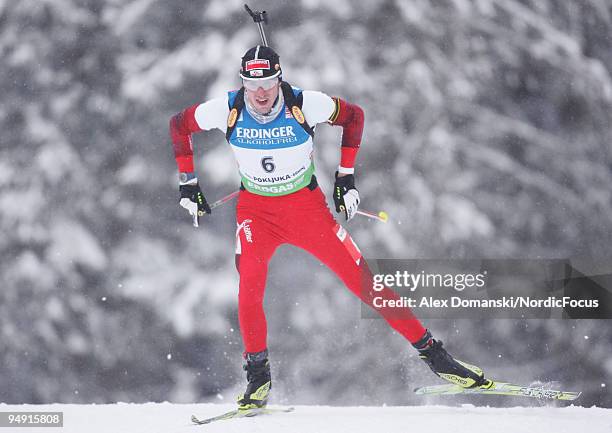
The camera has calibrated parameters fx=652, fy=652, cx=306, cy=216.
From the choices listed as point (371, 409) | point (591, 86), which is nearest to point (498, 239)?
point (591, 86)

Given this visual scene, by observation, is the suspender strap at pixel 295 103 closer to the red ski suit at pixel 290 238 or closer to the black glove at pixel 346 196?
the red ski suit at pixel 290 238

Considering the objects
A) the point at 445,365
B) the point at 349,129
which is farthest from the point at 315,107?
the point at 445,365

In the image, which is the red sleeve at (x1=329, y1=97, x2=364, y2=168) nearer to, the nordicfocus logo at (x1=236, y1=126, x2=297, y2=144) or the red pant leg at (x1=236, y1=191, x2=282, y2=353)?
the nordicfocus logo at (x1=236, y1=126, x2=297, y2=144)

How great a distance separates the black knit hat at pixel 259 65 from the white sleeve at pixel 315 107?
25 cm

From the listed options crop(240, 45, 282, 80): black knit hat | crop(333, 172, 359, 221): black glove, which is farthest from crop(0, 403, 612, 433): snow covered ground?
crop(240, 45, 282, 80): black knit hat

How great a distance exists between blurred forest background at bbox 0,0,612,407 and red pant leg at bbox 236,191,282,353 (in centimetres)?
135

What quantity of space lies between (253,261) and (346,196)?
0.62 metres

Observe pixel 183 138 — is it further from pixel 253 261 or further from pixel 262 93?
pixel 253 261

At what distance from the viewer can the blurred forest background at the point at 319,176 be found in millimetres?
4789

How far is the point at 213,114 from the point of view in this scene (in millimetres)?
3553

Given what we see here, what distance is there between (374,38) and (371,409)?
8.63ft

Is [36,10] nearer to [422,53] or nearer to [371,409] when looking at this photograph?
[422,53]

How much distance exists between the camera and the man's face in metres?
3.30

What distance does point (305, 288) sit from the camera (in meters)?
4.99
